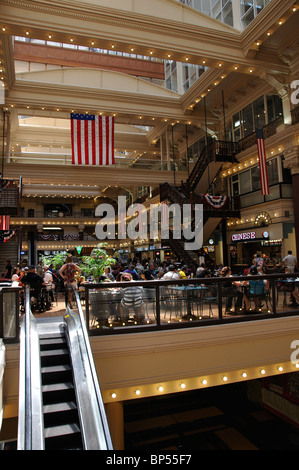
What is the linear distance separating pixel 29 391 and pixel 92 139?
11.9m

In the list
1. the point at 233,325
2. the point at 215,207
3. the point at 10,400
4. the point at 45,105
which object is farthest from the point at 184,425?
the point at 45,105

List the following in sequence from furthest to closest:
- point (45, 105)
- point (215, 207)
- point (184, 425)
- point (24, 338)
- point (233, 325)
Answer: point (215, 207), point (45, 105), point (184, 425), point (233, 325), point (24, 338)

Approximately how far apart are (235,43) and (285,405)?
11955mm

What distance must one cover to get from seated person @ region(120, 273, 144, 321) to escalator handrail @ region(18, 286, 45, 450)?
4.99ft

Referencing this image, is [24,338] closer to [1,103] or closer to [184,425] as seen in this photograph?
[184,425]

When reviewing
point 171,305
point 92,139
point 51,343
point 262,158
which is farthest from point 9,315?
point 262,158

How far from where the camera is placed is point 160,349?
5859 mm

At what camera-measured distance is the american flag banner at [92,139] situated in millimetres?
14039

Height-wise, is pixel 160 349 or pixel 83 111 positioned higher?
pixel 83 111

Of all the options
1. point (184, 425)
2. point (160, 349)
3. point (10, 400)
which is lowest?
point (184, 425)

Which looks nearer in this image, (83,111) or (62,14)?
(62,14)

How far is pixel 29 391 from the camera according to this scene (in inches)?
165

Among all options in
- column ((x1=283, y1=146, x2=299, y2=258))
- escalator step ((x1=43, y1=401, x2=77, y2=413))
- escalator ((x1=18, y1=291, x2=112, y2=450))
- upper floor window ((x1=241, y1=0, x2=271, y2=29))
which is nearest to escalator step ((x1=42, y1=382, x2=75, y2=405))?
escalator ((x1=18, y1=291, x2=112, y2=450))

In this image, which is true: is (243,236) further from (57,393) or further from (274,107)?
(57,393)
